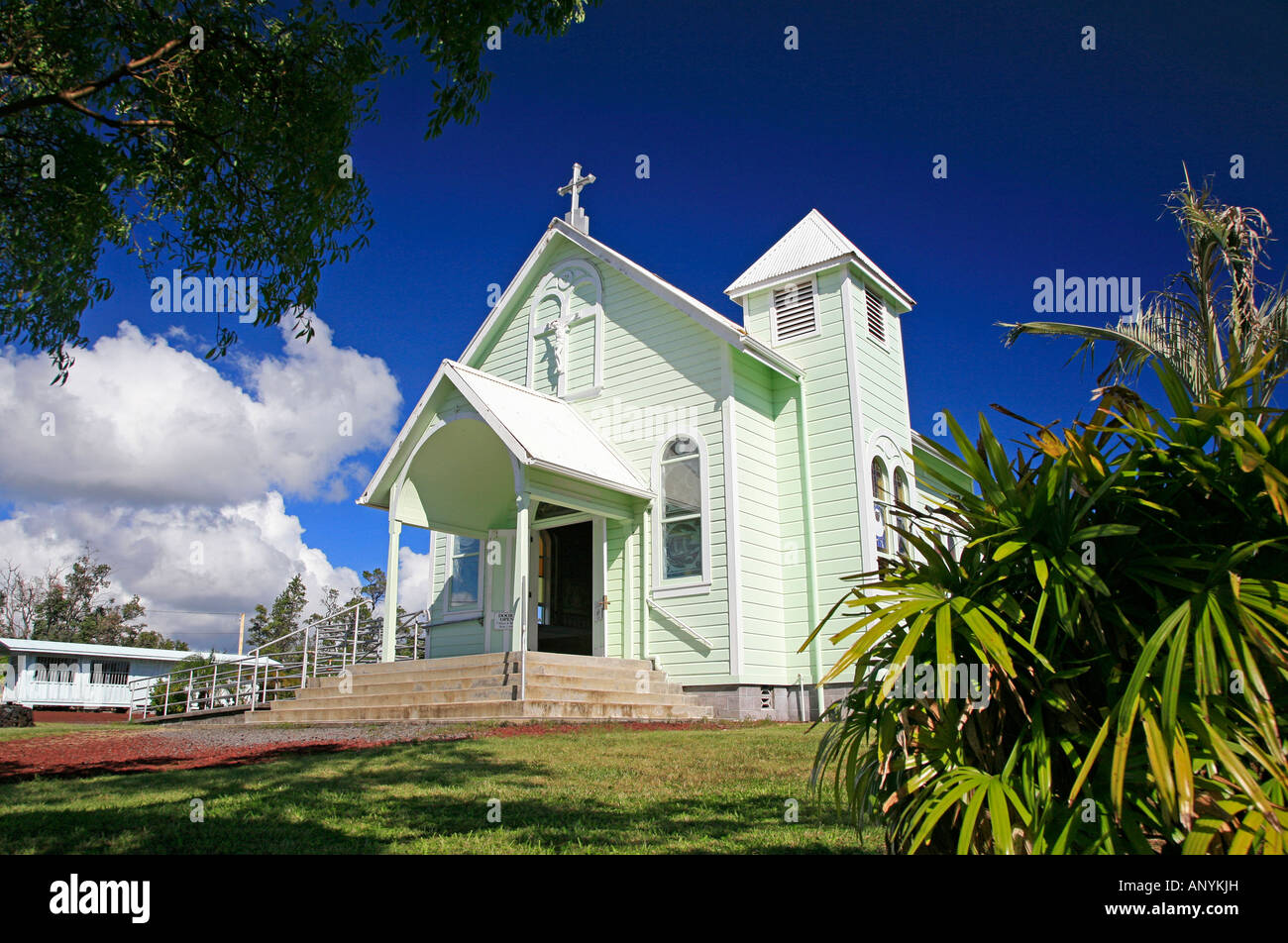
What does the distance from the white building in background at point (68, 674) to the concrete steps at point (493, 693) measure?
24.7 metres

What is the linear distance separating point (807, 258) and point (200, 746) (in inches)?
510

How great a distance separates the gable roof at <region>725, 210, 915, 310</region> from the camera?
16.3 meters

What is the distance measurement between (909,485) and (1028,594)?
14439 mm

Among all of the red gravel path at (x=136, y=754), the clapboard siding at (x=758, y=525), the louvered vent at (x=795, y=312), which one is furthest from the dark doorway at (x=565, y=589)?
the red gravel path at (x=136, y=754)

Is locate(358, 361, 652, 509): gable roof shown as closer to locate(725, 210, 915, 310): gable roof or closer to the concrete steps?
the concrete steps

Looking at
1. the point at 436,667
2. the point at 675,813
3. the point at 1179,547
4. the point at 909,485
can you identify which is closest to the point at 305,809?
the point at 675,813

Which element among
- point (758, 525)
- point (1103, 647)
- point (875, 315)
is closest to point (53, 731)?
point (758, 525)

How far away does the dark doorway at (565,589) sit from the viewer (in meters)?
17.9

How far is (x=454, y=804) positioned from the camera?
17.9ft

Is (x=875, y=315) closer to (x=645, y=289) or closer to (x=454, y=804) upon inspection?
(x=645, y=289)

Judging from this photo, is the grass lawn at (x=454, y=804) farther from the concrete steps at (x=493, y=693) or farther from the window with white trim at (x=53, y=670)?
the window with white trim at (x=53, y=670)

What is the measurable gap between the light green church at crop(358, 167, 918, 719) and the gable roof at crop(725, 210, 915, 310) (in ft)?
0.16
